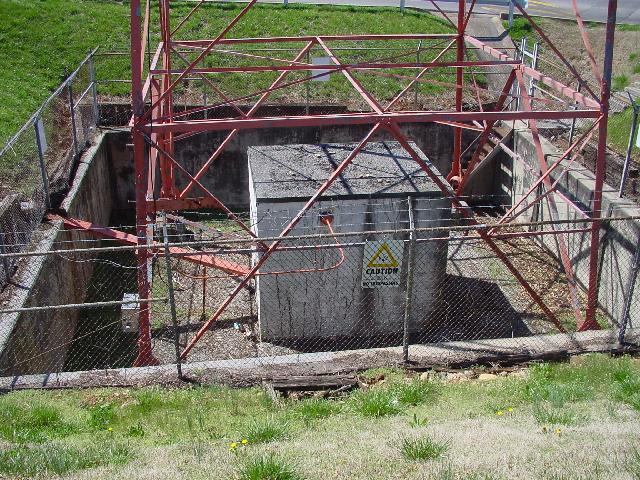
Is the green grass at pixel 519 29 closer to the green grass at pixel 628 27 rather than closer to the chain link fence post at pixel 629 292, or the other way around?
the green grass at pixel 628 27

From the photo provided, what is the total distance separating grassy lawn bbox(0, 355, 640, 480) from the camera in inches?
232

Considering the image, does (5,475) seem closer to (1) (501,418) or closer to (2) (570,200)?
(1) (501,418)

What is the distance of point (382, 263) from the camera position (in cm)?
1154

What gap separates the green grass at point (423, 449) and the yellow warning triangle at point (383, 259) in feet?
17.2

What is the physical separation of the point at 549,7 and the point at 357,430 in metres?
24.7

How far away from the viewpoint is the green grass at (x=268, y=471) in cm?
568

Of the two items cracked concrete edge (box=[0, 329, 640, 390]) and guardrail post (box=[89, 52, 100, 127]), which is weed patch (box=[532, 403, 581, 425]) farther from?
guardrail post (box=[89, 52, 100, 127])

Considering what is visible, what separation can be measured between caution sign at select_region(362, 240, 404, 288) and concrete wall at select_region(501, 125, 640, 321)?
10.5 ft

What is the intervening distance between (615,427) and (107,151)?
13619 millimetres

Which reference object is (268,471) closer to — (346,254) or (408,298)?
(408,298)

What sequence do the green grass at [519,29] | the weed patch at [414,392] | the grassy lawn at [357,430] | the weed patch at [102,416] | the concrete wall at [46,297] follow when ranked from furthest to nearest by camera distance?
the green grass at [519,29], the concrete wall at [46,297], the weed patch at [414,392], the weed patch at [102,416], the grassy lawn at [357,430]

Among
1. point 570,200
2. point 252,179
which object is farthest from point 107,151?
point 570,200

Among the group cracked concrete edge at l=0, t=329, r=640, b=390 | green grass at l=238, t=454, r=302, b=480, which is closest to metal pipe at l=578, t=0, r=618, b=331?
cracked concrete edge at l=0, t=329, r=640, b=390

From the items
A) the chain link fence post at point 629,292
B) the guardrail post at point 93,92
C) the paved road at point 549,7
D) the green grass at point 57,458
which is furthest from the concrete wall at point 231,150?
the green grass at point 57,458
